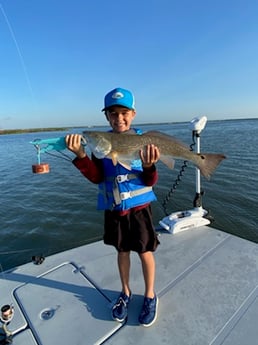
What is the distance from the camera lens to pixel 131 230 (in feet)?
7.80

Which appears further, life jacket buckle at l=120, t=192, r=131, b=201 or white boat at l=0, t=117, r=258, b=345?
life jacket buckle at l=120, t=192, r=131, b=201

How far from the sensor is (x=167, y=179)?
439 inches

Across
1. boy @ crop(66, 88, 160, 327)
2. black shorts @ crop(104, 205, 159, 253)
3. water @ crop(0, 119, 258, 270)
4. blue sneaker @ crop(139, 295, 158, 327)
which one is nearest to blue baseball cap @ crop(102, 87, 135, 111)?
boy @ crop(66, 88, 160, 327)

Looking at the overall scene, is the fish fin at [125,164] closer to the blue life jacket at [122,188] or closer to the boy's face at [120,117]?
the blue life jacket at [122,188]

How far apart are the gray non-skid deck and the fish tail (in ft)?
3.89

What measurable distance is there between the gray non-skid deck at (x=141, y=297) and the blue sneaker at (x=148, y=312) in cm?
5

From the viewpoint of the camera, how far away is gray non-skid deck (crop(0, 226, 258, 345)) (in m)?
2.06

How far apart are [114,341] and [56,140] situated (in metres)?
1.78

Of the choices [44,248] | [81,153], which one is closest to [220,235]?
[81,153]

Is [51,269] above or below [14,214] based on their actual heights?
above

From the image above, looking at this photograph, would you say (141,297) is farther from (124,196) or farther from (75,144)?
(75,144)

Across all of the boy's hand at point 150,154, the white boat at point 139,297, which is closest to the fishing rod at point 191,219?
the white boat at point 139,297

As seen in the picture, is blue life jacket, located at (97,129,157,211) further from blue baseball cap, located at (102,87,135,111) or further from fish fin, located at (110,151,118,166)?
blue baseball cap, located at (102,87,135,111)

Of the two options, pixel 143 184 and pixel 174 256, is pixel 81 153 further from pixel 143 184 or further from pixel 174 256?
pixel 174 256
